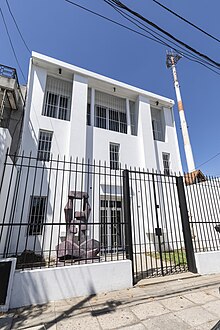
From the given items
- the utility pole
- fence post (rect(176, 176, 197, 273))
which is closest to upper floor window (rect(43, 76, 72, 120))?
fence post (rect(176, 176, 197, 273))

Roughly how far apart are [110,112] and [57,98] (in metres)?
3.53

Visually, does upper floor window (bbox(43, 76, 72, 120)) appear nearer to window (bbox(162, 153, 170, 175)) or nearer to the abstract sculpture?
the abstract sculpture

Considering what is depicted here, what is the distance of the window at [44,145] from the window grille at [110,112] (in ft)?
10.3

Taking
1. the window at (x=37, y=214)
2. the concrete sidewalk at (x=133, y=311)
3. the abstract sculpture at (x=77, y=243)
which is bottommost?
the concrete sidewalk at (x=133, y=311)

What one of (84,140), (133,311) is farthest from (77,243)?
(84,140)

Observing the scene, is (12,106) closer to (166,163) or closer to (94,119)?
(94,119)

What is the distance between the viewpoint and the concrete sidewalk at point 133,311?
8.46 feet

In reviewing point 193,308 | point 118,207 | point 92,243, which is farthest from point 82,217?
point 193,308

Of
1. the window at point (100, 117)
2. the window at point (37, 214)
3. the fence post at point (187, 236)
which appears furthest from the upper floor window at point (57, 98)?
the fence post at point (187, 236)

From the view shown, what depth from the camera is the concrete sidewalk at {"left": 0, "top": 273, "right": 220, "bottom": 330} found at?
258cm

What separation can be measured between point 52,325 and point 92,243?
95.9 inches

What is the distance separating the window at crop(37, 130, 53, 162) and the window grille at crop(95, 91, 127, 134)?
3.14 metres

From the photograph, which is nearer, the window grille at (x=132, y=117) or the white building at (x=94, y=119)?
the white building at (x=94, y=119)

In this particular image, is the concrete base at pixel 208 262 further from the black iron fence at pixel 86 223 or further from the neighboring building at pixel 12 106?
the neighboring building at pixel 12 106
